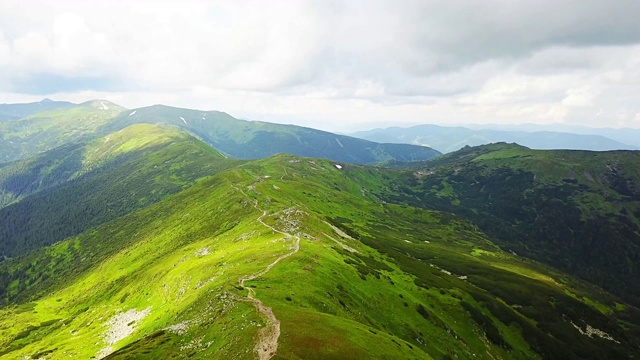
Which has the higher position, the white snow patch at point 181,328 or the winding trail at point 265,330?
the winding trail at point 265,330

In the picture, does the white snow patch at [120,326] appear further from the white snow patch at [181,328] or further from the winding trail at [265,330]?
the winding trail at [265,330]

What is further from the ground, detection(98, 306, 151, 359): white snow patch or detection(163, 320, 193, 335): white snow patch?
detection(163, 320, 193, 335): white snow patch

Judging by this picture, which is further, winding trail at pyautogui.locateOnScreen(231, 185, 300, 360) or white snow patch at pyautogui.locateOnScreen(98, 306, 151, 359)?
A: white snow patch at pyautogui.locateOnScreen(98, 306, 151, 359)

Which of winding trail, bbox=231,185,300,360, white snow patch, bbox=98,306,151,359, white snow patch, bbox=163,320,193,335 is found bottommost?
white snow patch, bbox=98,306,151,359

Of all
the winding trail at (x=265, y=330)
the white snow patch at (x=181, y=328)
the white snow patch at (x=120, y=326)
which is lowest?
the white snow patch at (x=120, y=326)

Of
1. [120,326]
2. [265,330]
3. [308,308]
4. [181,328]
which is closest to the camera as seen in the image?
[265,330]

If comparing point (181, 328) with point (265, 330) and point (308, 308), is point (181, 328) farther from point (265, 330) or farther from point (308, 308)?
point (308, 308)

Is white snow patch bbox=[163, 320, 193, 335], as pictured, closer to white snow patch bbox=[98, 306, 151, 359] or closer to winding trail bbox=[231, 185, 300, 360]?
winding trail bbox=[231, 185, 300, 360]

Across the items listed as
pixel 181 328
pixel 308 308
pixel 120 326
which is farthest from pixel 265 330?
pixel 120 326

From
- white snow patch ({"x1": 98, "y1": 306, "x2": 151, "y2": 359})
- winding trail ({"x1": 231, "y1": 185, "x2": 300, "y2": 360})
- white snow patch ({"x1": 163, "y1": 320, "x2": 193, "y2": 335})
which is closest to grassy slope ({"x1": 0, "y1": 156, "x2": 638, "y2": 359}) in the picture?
white snow patch ({"x1": 163, "y1": 320, "x2": 193, "y2": 335})

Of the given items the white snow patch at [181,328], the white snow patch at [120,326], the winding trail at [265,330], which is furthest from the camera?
the white snow patch at [120,326]

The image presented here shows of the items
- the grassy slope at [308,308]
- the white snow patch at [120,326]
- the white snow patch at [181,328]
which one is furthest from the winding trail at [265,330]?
the white snow patch at [120,326]

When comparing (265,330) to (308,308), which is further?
(308,308)
